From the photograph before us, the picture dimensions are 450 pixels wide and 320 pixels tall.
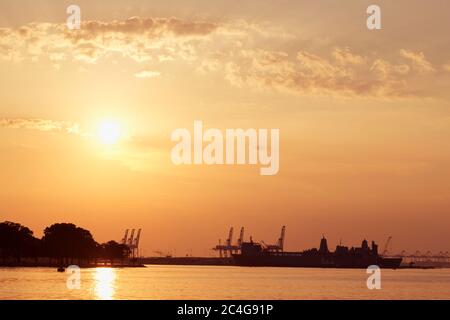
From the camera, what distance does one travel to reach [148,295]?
12325cm

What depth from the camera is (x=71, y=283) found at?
16038cm
